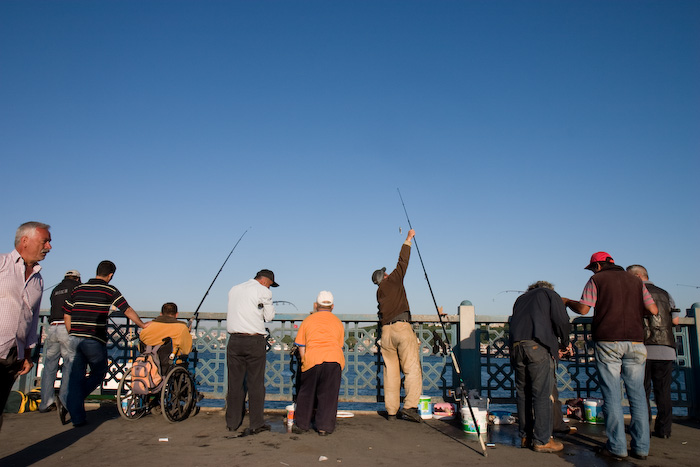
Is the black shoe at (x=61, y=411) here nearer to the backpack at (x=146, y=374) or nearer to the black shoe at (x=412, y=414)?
the backpack at (x=146, y=374)

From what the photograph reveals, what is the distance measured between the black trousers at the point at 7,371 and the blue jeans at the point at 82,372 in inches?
111

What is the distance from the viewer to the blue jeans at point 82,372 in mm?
6035

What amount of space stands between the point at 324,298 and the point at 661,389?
414 centimetres

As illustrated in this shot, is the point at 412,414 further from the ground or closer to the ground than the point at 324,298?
closer to the ground

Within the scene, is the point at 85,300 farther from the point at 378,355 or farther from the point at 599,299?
the point at 599,299

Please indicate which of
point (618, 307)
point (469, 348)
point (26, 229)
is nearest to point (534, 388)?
point (618, 307)

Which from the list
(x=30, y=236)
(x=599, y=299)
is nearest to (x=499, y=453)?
(x=599, y=299)

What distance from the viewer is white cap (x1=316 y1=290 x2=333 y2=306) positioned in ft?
20.8

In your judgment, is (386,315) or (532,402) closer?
(532,402)

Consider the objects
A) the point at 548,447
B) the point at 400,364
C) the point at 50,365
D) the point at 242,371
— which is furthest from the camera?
the point at 50,365

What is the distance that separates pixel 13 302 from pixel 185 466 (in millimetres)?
2071

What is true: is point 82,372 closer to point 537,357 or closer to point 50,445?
point 50,445

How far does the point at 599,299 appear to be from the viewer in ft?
17.2

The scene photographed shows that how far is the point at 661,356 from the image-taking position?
5.76 meters
